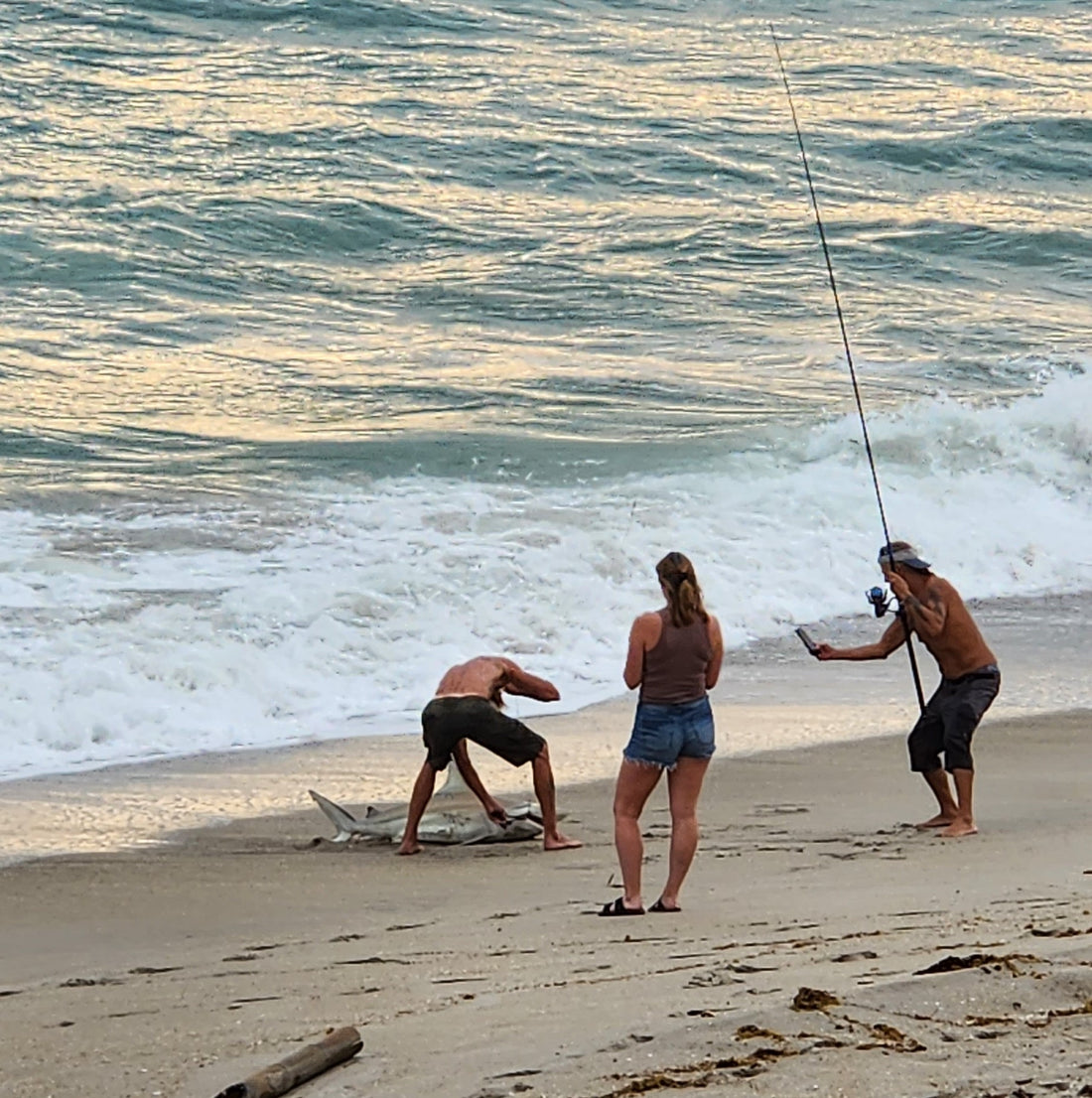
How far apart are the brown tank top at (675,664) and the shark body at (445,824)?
1687 millimetres

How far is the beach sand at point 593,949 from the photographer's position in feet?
13.0

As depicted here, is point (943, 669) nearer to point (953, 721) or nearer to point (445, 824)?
point (953, 721)

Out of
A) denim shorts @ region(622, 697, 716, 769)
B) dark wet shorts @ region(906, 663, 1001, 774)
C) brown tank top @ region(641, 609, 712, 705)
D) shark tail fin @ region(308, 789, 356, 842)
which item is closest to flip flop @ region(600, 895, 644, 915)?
denim shorts @ region(622, 697, 716, 769)

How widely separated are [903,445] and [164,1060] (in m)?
13.1

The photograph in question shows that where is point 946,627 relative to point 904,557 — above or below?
below

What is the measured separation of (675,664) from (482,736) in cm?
172

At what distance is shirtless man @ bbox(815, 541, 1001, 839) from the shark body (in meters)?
1.49

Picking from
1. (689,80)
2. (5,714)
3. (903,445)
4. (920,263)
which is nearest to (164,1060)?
(5,714)

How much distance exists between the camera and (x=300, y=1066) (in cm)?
399

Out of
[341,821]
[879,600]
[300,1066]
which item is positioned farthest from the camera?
[341,821]

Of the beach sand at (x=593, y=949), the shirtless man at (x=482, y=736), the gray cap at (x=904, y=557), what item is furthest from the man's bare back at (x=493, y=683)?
the gray cap at (x=904, y=557)

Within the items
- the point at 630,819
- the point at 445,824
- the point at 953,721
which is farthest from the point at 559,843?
the point at 953,721

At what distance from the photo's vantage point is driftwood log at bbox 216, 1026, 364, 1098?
3.83 m

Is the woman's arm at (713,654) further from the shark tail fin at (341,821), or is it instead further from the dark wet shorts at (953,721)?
the shark tail fin at (341,821)
